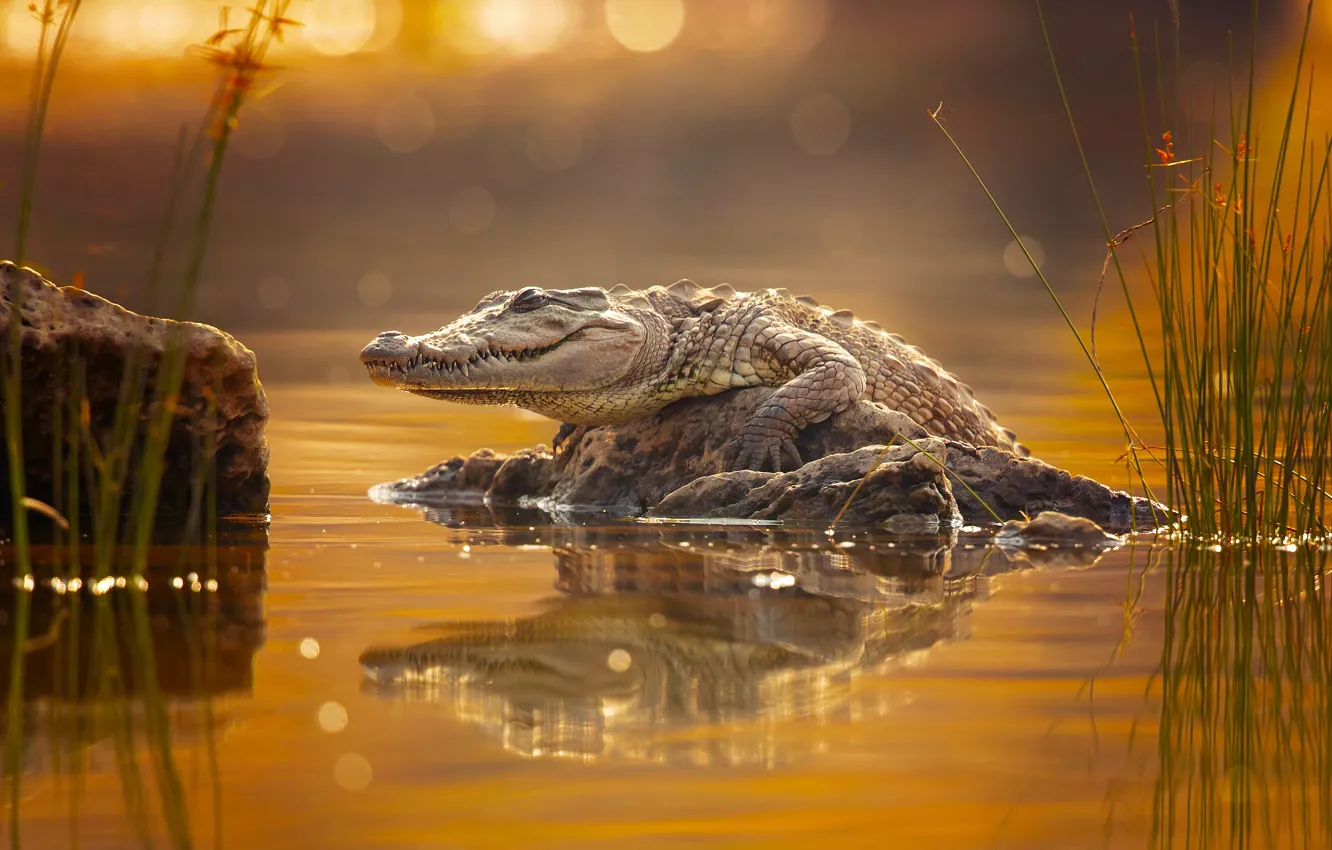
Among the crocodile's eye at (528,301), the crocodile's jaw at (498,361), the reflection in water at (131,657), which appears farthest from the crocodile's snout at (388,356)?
the reflection in water at (131,657)

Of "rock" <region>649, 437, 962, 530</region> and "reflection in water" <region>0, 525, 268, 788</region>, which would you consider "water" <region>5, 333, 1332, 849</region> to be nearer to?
"reflection in water" <region>0, 525, 268, 788</region>

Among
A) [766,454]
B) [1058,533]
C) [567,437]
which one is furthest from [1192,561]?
[567,437]

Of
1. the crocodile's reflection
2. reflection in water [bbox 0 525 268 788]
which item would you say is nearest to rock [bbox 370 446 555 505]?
the crocodile's reflection

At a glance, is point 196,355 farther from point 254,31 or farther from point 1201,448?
point 1201,448

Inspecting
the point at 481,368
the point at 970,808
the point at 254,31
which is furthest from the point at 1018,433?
the point at 970,808

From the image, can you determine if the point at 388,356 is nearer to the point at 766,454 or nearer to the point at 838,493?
the point at 766,454
